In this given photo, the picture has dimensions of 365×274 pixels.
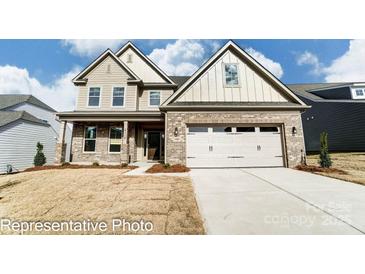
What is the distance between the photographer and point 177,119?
29.5ft

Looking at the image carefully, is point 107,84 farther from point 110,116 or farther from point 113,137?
point 113,137

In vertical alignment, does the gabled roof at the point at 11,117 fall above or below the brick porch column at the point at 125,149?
above

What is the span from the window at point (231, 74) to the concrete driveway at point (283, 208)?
6.39m

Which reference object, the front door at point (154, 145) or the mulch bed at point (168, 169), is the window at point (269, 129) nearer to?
the mulch bed at point (168, 169)

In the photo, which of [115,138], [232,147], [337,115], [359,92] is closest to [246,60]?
[232,147]

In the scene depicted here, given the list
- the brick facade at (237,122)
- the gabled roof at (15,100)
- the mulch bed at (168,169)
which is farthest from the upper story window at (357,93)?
the gabled roof at (15,100)

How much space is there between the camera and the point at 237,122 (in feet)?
29.5

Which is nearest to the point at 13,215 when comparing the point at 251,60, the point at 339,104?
the point at 251,60

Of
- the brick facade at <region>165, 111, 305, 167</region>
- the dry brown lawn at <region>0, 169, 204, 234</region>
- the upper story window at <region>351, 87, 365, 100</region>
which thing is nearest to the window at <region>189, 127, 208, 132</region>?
the brick facade at <region>165, 111, 305, 167</region>

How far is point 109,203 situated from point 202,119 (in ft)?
20.7

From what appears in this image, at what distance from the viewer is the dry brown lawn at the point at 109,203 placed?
296cm

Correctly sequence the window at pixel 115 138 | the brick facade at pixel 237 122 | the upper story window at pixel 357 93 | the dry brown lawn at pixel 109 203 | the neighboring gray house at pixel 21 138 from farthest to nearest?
1. the upper story window at pixel 357 93
2. the neighboring gray house at pixel 21 138
3. the window at pixel 115 138
4. the brick facade at pixel 237 122
5. the dry brown lawn at pixel 109 203

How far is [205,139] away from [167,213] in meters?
6.05
